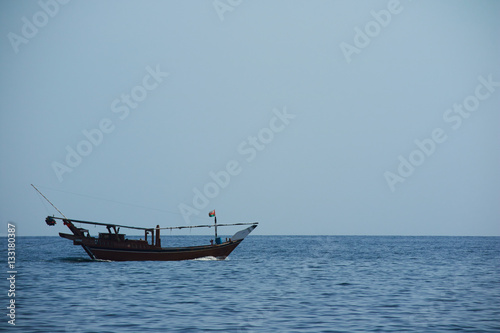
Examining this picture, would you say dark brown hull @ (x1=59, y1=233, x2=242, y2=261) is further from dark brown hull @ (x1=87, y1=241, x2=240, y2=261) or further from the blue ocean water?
the blue ocean water

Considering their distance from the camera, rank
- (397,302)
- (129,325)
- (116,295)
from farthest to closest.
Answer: (116,295)
(397,302)
(129,325)

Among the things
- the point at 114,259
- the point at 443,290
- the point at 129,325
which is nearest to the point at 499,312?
the point at 443,290

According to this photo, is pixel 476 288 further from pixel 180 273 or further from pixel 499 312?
pixel 180 273

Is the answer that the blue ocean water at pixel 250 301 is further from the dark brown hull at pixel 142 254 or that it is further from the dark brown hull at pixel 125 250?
the dark brown hull at pixel 142 254

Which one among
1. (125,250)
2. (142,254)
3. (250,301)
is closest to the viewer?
(250,301)

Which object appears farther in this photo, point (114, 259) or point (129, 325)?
point (114, 259)

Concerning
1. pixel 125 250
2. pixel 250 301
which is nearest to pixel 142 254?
pixel 125 250

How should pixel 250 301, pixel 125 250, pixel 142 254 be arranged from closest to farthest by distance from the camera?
1. pixel 250 301
2. pixel 125 250
3. pixel 142 254

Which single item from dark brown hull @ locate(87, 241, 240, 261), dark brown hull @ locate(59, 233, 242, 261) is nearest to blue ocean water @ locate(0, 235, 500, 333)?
dark brown hull @ locate(59, 233, 242, 261)

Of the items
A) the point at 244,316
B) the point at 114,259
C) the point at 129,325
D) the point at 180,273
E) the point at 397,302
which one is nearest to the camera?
the point at 129,325

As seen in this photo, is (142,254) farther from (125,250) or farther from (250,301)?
(250,301)

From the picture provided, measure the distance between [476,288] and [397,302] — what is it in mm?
9965

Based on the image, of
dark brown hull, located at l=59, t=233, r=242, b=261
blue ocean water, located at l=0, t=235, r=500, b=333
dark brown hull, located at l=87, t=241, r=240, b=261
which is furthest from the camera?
dark brown hull, located at l=87, t=241, r=240, b=261

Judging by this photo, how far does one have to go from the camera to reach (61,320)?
24.8m
